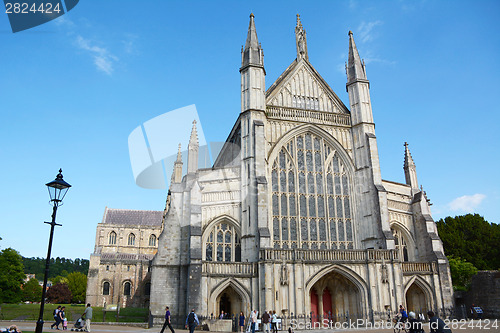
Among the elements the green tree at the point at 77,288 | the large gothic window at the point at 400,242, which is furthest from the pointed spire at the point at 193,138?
the green tree at the point at 77,288

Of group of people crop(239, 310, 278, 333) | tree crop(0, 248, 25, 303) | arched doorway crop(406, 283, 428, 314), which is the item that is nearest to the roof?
tree crop(0, 248, 25, 303)

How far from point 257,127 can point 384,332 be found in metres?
15.5

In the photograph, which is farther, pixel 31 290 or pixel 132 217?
pixel 31 290

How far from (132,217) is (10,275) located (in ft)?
77.1

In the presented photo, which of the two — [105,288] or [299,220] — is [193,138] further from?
[105,288]

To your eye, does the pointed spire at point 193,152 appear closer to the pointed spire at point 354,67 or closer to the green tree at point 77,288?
the pointed spire at point 354,67

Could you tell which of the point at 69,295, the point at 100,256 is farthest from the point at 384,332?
the point at 69,295

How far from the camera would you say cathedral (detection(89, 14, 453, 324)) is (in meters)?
25.3

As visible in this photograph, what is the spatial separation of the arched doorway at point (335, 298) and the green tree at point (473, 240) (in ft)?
63.6

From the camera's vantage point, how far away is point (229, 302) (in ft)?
89.6

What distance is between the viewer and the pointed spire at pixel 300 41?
34125mm

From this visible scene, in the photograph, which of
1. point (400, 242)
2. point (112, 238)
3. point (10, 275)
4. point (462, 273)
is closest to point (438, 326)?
point (400, 242)

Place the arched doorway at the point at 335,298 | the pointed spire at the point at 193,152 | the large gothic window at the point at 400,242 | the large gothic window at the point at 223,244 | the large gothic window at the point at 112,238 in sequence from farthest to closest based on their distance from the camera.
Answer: the large gothic window at the point at 112,238
the large gothic window at the point at 400,242
the pointed spire at the point at 193,152
the large gothic window at the point at 223,244
the arched doorway at the point at 335,298

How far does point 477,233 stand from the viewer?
4278 cm
